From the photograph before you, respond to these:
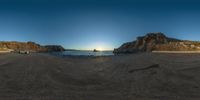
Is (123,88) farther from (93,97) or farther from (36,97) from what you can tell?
(36,97)

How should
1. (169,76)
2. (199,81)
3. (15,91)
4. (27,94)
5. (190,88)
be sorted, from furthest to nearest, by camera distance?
1. (169,76)
2. (199,81)
3. (190,88)
4. (15,91)
5. (27,94)

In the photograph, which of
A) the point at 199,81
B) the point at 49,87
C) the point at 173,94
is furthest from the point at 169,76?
the point at 49,87

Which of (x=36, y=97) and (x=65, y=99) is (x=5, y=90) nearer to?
(x=36, y=97)

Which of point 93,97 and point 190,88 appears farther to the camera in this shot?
point 190,88

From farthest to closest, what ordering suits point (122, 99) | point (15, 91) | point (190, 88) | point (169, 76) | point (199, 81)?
point (169, 76) < point (199, 81) < point (190, 88) < point (15, 91) < point (122, 99)

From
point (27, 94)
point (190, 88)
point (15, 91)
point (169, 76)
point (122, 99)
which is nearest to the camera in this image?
point (122, 99)

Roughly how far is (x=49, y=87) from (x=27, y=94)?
274 cm

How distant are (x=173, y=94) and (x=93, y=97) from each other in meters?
4.19

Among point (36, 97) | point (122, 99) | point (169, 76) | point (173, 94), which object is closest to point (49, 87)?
point (36, 97)

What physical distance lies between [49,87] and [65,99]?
169 inches

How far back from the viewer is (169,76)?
2258 cm

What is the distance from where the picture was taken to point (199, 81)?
19.8m

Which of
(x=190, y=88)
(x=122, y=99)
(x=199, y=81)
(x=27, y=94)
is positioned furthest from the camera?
(x=199, y=81)

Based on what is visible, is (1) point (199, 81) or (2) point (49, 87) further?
(1) point (199, 81)
